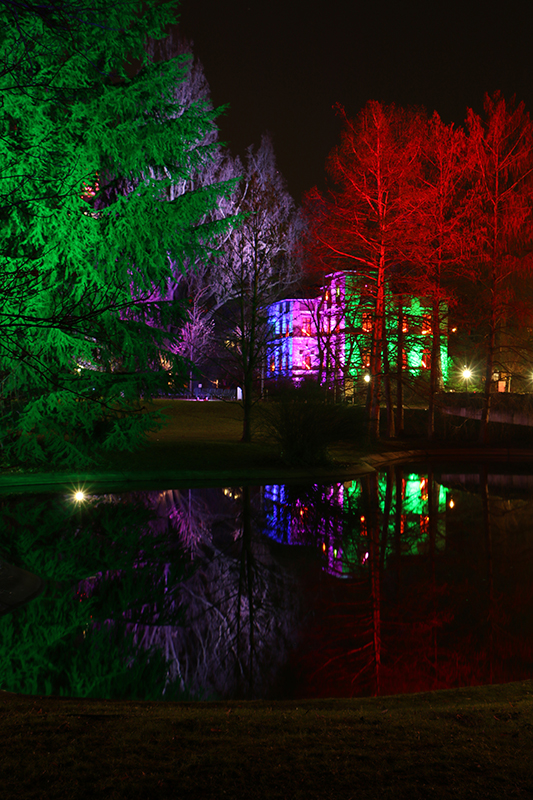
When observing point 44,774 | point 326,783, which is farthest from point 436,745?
point 44,774

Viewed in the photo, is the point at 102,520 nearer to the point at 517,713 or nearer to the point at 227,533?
the point at 227,533

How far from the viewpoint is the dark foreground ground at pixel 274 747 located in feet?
10.4

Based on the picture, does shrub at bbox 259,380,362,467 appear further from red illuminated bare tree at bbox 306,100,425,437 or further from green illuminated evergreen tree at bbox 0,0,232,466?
red illuminated bare tree at bbox 306,100,425,437

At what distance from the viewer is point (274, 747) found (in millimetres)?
3713

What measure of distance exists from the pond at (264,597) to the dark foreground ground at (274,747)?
940 millimetres

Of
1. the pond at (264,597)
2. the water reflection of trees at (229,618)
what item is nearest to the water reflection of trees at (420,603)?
the pond at (264,597)

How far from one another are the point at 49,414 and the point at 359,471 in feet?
31.5

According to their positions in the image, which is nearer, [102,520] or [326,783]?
[326,783]

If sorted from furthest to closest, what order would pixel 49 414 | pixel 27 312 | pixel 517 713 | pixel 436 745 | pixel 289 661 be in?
pixel 49 414 → pixel 27 312 → pixel 289 661 → pixel 517 713 → pixel 436 745

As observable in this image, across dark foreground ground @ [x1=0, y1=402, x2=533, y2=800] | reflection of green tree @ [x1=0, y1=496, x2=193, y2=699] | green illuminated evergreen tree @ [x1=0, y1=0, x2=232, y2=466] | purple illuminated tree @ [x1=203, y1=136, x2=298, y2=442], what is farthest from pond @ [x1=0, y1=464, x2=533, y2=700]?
purple illuminated tree @ [x1=203, y1=136, x2=298, y2=442]

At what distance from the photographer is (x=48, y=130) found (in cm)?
1617

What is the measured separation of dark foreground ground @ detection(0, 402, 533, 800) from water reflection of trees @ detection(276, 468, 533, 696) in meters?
0.94

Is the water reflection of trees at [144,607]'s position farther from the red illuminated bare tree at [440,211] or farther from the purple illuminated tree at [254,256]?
the red illuminated bare tree at [440,211]

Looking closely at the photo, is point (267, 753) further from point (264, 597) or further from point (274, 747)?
point (264, 597)
